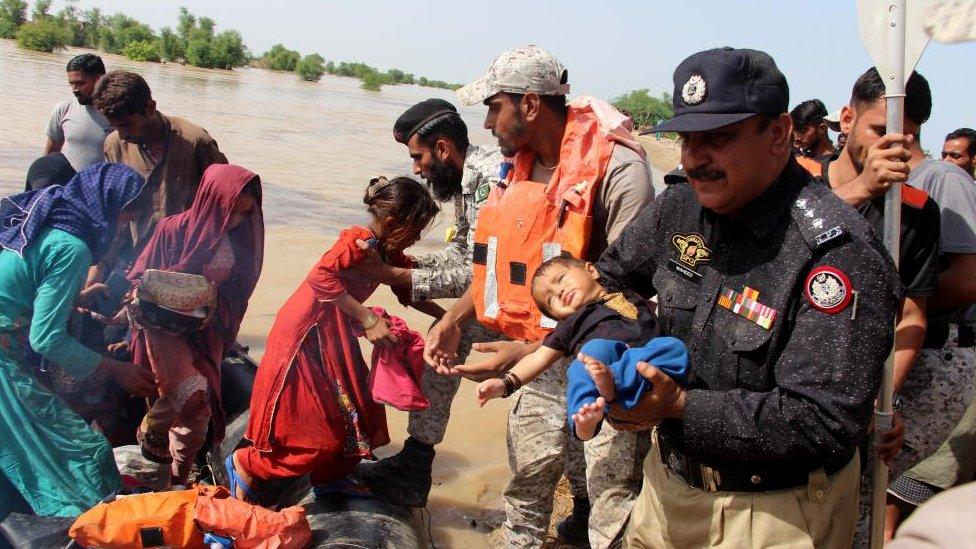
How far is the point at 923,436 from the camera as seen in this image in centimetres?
308

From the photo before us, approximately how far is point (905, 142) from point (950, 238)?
→ 0.60m

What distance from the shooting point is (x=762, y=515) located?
7.11 ft

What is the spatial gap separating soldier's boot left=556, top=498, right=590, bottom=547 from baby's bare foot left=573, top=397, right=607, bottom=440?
1.94m

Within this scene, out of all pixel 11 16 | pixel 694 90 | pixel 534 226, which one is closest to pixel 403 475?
pixel 534 226

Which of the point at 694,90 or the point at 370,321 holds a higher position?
the point at 694,90

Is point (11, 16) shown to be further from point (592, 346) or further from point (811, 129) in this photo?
point (592, 346)

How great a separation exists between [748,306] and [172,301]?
8.47ft

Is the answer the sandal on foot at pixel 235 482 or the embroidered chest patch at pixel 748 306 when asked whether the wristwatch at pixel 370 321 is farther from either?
the embroidered chest patch at pixel 748 306

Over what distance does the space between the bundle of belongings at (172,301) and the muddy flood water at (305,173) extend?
148cm

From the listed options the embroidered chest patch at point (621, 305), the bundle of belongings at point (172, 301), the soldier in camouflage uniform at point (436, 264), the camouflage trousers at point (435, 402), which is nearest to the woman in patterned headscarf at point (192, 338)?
the bundle of belongings at point (172, 301)

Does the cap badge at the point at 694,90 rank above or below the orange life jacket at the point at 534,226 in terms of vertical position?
above

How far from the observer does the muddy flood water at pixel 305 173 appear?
5.06m

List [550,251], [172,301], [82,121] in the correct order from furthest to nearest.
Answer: [82,121], [172,301], [550,251]

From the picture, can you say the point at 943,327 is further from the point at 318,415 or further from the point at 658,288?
the point at 318,415
